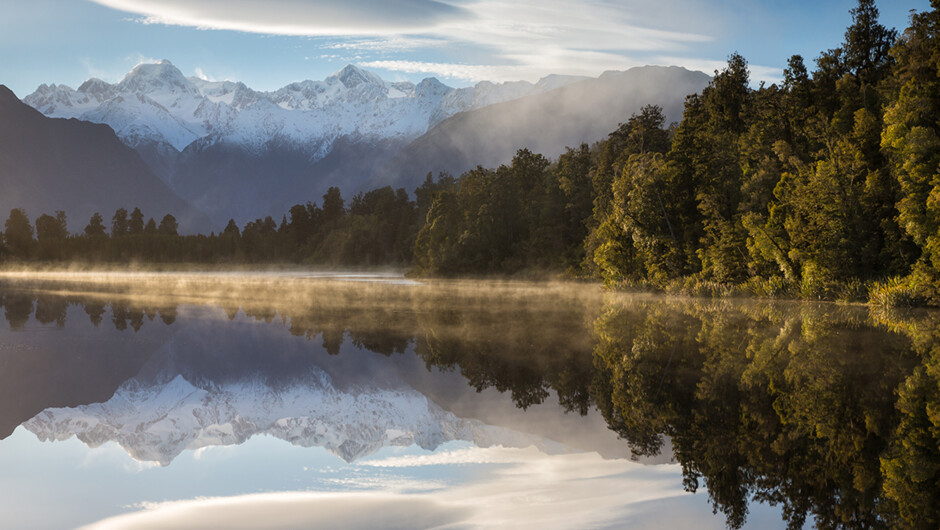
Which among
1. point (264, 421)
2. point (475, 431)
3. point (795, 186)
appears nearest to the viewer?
point (475, 431)

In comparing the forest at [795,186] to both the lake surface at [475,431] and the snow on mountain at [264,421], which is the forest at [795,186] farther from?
the snow on mountain at [264,421]

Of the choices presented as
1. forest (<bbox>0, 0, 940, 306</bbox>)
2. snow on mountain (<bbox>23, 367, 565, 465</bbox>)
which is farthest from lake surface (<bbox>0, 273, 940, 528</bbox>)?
forest (<bbox>0, 0, 940, 306</bbox>)

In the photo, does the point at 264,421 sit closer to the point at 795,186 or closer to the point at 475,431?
the point at 475,431

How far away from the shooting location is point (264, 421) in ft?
56.6

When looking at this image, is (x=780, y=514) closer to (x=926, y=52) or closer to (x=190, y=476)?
(x=190, y=476)

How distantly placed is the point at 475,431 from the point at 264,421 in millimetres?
4666

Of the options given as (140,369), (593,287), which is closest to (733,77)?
(593,287)

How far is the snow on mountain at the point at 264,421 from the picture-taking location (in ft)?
49.8

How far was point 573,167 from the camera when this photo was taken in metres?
111

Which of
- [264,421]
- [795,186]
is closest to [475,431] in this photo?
[264,421]

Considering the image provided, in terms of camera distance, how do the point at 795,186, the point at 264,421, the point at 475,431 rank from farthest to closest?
the point at 795,186 < the point at 264,421 < the point at 475,431

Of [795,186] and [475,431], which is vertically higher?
[795,186]

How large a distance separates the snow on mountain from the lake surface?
9cm

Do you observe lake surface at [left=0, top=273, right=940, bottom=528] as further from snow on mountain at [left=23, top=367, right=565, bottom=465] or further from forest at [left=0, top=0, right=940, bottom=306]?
forest at [left=0, top=0, right=940, bottom=306]
